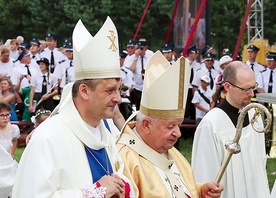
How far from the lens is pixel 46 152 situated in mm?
4074

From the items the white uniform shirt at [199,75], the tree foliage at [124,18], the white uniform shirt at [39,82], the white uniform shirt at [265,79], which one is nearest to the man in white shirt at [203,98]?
the white uniform shirt at [199,75]

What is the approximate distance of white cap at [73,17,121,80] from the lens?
4.32 metres

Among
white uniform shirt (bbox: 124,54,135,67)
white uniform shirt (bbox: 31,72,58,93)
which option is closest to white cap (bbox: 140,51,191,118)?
white uniform shirt (bbox: 31,72,58,93)

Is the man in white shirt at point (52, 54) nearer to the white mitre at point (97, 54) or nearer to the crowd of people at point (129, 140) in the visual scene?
the crowd of people at point (129, 140)

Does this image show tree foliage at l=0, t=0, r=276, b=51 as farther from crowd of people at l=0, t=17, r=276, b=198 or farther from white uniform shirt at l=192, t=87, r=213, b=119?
crowd of people at l=0, t=17, r=276, b=198

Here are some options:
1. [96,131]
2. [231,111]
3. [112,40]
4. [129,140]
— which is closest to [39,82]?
[231,111]

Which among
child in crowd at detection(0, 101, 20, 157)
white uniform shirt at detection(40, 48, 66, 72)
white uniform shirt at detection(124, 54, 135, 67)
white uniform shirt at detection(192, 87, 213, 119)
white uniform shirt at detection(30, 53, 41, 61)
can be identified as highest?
child in crowd at detection(0, 101, 20, 157)

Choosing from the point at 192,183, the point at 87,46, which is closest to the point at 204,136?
the point at 192,183

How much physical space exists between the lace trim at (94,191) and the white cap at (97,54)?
0.58 metres

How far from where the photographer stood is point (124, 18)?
130 feet

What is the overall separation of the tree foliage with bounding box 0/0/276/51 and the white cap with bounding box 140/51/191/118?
31.5m

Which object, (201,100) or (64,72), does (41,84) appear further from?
(201,100)

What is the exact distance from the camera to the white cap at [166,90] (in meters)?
Result: 4.98

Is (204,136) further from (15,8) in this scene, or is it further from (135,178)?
(15,8)
